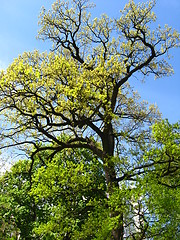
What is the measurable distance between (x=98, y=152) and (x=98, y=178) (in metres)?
6.38

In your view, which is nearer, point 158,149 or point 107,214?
point 158,149

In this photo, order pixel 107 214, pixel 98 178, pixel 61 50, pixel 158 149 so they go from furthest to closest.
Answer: pixel 98 178, pixel 61 50, pixel 107 214, pixel 158 149

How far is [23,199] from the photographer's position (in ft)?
73.8

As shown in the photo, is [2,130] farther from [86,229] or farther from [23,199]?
[23,199]

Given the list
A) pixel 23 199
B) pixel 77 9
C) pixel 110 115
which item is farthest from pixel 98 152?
pixel 23 199

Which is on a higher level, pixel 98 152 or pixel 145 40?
pixel 145 40

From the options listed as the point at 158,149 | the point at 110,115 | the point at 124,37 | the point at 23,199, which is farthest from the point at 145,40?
the point at 23,199

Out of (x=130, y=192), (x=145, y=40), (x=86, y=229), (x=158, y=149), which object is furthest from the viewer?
(x=145, y=40)

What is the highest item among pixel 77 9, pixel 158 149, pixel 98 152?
pixel 77 9

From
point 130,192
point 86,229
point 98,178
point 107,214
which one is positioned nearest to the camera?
point 130,192

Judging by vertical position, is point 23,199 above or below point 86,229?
above

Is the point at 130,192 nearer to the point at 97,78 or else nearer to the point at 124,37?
the point at 97,78

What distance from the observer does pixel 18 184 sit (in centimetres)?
2341

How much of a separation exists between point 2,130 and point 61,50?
583 cm
